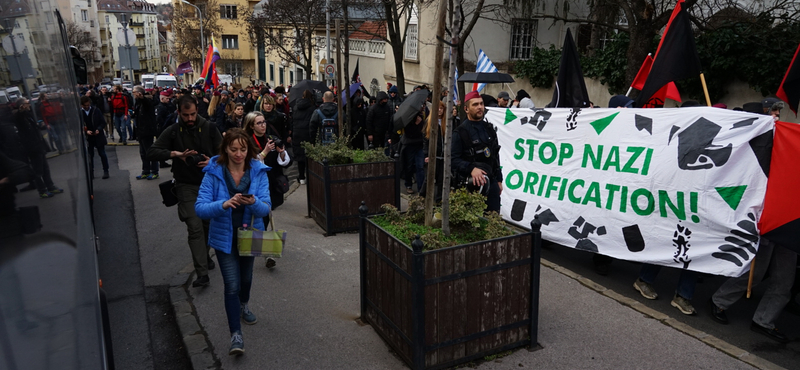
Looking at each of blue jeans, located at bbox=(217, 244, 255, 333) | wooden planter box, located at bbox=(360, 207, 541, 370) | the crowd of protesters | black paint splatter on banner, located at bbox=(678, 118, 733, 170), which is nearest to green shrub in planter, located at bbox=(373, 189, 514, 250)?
wooden planter box, located at bbox=(360, 207, 541, 370)

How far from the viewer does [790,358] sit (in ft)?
15.4

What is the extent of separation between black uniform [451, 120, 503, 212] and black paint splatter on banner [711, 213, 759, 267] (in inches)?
87.0

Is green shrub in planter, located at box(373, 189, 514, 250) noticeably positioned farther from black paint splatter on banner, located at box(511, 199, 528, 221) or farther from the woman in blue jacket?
black paint splatter on banner, located at box(511, 199, 528, 221)

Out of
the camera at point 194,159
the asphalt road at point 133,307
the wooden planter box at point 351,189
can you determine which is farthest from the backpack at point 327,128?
the camera at point 194,159

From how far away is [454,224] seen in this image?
4.60 meters

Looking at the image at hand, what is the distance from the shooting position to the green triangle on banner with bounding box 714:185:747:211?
16.6 feet

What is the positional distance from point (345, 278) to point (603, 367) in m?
2.76

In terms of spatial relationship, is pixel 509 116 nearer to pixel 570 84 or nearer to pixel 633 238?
pixel 570 84

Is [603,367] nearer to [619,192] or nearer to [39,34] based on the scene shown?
[619,192]

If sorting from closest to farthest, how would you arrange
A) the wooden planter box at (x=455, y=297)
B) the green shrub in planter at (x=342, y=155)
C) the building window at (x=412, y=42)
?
the wooden planter box at (x=455, y=297) < the green shrub in planter at (x=342, y=155) < the building window at (x=412, y=42)

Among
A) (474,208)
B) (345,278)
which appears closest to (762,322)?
(474,208)

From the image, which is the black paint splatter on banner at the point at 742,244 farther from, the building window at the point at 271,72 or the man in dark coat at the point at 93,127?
the building window at the point at 271,72

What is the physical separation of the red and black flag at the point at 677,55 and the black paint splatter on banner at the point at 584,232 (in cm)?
153

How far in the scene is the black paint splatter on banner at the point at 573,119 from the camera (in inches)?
256
